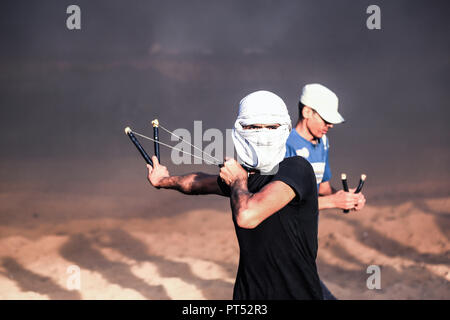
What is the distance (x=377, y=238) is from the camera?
8234 millimetres

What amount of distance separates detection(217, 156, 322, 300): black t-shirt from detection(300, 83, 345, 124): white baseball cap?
1935 millimetres

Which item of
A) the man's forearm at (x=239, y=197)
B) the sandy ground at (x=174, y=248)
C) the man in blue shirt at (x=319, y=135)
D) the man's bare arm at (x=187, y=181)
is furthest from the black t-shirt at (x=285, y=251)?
the sandy ground at (x=174, y=248)

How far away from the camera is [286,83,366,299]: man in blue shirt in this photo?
4.02 m

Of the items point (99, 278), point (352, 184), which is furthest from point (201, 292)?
point (352, 184)

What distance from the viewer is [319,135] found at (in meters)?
4.13

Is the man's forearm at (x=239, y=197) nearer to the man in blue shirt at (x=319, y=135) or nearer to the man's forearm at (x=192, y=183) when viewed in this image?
the man's forearm at (x=192, y=183)

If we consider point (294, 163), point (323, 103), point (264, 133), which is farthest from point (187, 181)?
point (323, 103)

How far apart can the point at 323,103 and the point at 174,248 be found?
481 cm

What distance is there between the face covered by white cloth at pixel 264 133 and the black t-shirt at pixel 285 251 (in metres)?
0.10

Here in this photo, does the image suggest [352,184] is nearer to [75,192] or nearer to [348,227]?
[348,227]

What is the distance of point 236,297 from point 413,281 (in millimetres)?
4701

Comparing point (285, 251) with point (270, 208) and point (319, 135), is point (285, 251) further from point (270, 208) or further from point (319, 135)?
point (319, 135)

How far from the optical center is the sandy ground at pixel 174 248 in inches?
254

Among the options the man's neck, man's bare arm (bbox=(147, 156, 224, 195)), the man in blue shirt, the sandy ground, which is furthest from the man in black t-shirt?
the sandy ground
